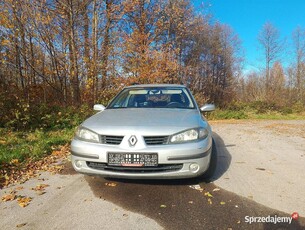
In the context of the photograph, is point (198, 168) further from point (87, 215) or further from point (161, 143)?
point (87, 215)

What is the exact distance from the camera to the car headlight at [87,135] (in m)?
3.37

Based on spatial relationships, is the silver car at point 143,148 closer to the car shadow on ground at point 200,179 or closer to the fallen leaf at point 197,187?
the fallen leaf at point 197,187

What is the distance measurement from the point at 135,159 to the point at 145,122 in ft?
1.80

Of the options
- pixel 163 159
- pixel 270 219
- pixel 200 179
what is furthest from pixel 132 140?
pixel 270 219

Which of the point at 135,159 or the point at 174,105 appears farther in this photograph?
the point at 174,105

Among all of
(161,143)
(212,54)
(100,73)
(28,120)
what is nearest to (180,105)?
(161,143)

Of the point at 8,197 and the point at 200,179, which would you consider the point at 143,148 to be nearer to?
the point at 200,179

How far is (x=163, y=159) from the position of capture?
10.2 feet

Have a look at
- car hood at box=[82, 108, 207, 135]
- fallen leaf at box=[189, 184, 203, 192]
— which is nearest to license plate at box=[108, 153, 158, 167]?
car hood at box=[82, 108, 207, 135]

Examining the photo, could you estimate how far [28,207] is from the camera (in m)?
3.08

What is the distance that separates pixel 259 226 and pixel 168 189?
1.28 m

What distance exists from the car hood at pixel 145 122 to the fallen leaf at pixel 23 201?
120 centimetres

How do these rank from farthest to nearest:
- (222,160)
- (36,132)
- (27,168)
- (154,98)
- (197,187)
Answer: (36,132), (222,160), (154,98), (27,168), (197,187)

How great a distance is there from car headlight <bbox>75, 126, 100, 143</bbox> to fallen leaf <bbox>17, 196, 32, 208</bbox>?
1020mm
